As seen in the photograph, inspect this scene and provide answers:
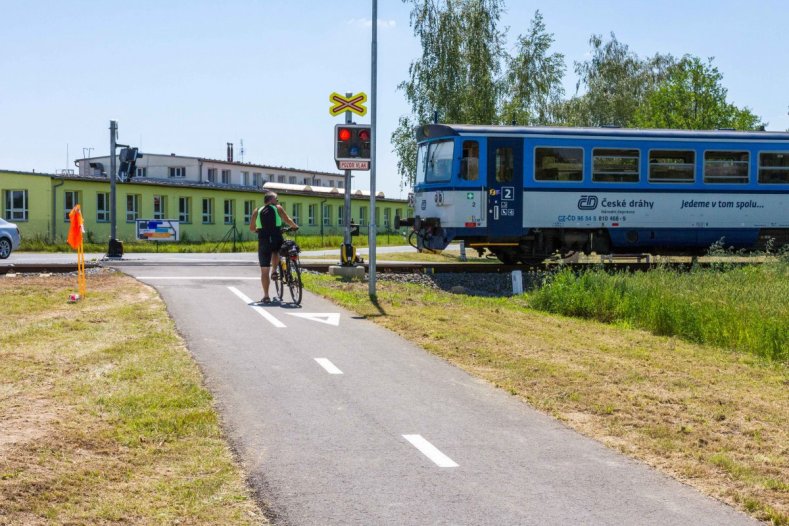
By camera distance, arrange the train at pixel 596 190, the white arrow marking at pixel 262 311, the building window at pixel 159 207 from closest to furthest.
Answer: the white arrow marking at pixel 262 311
the train at pixel 596 190
the building window at pixel 159 207

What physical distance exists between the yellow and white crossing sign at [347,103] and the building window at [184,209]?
3460cm

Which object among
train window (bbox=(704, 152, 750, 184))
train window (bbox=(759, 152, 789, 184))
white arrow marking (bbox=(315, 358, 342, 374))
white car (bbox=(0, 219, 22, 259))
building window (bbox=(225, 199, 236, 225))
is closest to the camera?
white arrow marking (bbox=(315, 358, 342, 374))

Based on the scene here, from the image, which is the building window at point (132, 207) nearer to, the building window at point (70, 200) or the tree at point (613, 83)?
the building window at point (70, 200)

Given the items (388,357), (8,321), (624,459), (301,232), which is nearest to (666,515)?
(624,459)

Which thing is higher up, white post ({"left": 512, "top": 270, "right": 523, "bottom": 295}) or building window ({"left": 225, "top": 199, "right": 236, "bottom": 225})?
building window ({"left": 225, "top": 199, "right": 236, "bottom": 225})

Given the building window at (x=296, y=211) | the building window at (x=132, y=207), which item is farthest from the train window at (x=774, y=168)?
the building window at (x=296, y=211)

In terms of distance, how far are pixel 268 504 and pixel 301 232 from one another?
57772mm

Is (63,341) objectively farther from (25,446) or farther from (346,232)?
(346,232)

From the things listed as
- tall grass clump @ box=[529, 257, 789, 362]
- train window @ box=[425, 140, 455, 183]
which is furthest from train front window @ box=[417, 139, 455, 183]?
tall grass clump @ box=[529, 257, 789, 362]

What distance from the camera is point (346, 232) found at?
19.8 meters

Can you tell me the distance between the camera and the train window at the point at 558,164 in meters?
20.6

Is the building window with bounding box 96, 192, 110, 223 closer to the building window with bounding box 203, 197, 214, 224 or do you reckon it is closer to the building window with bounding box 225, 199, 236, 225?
the building window with bounding box 203, 197, 214, 224

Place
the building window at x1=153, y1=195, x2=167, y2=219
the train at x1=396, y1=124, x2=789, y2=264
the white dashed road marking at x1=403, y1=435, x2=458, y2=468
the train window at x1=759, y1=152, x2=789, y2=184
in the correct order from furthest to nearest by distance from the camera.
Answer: the building window at x1=153, y1=195, x2=167, y2=219 → the train window at x1=759, y1=152, x2=789, y2=184 → the train at x1=396, y1=124, x2=789, y2=264 → the white dashed road marking at x1=403, y1=435, x2=458, y2=468

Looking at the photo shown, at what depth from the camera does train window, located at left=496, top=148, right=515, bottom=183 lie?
20328 mm
